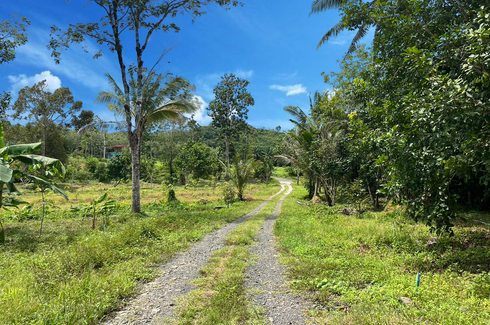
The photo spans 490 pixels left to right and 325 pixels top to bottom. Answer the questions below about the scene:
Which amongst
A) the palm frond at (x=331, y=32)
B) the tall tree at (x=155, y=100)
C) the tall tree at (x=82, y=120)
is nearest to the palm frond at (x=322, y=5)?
the palm frond at (x=331, y=32)

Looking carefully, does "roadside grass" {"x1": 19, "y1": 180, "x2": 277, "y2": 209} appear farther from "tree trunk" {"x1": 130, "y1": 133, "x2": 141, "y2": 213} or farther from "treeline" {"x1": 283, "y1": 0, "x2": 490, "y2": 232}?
"treeline" {"x1": 283, "y1": 0, "x2": 490, "y2": 232}

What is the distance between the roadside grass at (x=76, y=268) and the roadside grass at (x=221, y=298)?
93 centimetres

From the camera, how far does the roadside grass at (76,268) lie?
9.78 ft

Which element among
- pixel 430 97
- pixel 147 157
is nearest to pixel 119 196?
pixel 147 157

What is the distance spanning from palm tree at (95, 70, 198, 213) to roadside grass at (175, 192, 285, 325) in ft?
23.9

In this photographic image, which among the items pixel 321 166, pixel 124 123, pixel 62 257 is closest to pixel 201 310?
pixel 62 257

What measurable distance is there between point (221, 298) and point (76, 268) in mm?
2660

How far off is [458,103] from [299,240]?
14.2 ft

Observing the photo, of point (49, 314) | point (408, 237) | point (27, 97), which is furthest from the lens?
point (27, 97)

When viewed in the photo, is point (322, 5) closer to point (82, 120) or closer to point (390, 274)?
point (390, 274)

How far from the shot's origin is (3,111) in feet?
32.6

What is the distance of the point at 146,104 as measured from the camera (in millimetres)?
11727

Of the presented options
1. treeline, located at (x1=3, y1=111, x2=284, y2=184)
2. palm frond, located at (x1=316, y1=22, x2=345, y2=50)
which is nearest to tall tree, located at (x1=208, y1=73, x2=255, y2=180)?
treeline, located at (x1=3, y1=111, x2=284, y2=184)

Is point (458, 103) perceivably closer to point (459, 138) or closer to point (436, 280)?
point (459, 138)
